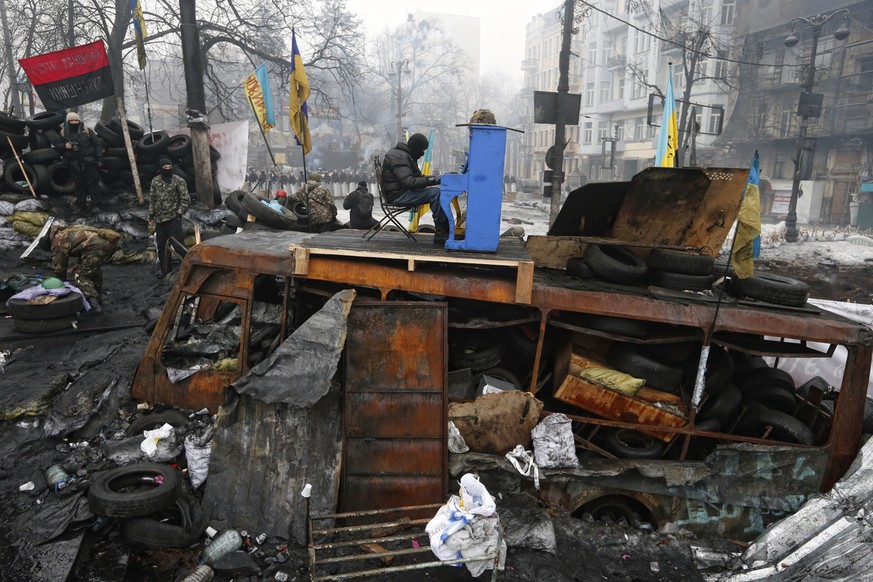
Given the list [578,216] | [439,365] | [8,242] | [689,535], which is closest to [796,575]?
[689,535]

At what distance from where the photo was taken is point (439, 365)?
A: 182 inches

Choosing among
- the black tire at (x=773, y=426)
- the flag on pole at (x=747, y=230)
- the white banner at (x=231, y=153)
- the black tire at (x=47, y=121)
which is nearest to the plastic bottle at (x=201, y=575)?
the black tire at (x=773, y=426)

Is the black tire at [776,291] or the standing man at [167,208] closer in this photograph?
the black tire at [776,291]

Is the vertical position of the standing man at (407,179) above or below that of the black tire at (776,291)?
above

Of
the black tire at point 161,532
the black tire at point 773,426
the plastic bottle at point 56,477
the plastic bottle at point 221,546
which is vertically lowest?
the plastic bottle at point 221,546

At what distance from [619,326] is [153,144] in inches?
510

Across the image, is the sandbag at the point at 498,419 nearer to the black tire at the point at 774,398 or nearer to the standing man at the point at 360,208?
the black tire at the point at 774,398

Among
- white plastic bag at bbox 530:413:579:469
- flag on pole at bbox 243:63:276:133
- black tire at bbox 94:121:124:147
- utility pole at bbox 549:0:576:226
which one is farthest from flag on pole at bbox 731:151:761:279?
black tire at bbox 94:121:124:147

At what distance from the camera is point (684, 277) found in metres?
5.03

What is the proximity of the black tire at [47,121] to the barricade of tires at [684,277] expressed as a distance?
13020 millimetres

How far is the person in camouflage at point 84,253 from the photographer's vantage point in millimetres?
8211

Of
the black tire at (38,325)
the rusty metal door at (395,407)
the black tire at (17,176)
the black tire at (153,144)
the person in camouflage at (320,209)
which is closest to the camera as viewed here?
the rusty metal door at (395,407)

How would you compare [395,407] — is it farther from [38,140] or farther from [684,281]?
[38,140]

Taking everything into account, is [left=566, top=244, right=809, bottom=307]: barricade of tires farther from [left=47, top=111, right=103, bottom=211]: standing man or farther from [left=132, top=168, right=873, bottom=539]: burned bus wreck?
[left=47, top=111, right=103, bottom=211]: standing man
